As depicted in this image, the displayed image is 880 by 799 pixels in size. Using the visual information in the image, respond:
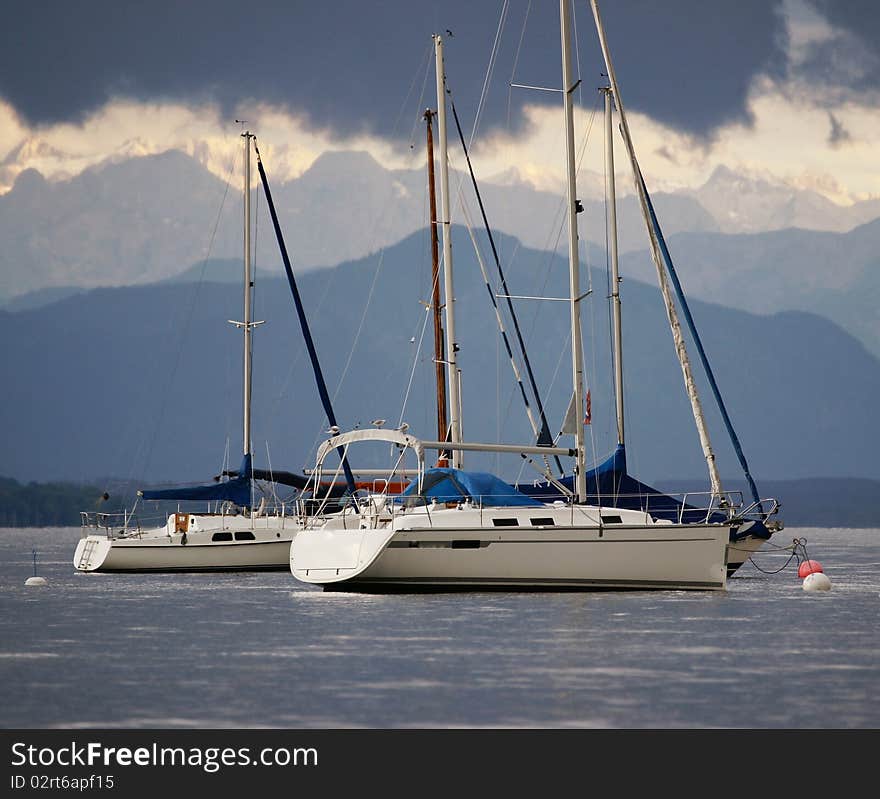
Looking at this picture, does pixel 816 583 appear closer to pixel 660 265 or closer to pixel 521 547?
pixel 660 265

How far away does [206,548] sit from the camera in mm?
51562

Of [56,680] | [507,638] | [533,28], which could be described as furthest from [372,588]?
[533,28]

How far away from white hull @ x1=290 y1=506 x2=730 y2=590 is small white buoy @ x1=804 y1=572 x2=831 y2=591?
727 cm

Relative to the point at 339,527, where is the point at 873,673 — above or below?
below

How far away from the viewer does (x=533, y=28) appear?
639ft

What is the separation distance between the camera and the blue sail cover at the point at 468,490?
3725 centimetres

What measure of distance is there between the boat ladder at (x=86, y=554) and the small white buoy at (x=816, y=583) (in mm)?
24172

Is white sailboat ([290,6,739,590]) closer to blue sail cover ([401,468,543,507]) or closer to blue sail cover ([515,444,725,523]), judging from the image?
blue sail cover ([401,468,543,507])

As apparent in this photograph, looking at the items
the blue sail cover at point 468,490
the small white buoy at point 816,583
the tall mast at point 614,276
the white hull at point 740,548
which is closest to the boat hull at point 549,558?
the blue sail cover at point 468,490

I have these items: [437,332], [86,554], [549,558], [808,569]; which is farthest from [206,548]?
[808,569]

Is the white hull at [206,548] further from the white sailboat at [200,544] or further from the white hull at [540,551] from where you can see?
the white hull at [540,551]

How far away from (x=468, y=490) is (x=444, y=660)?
12600 millimetres
